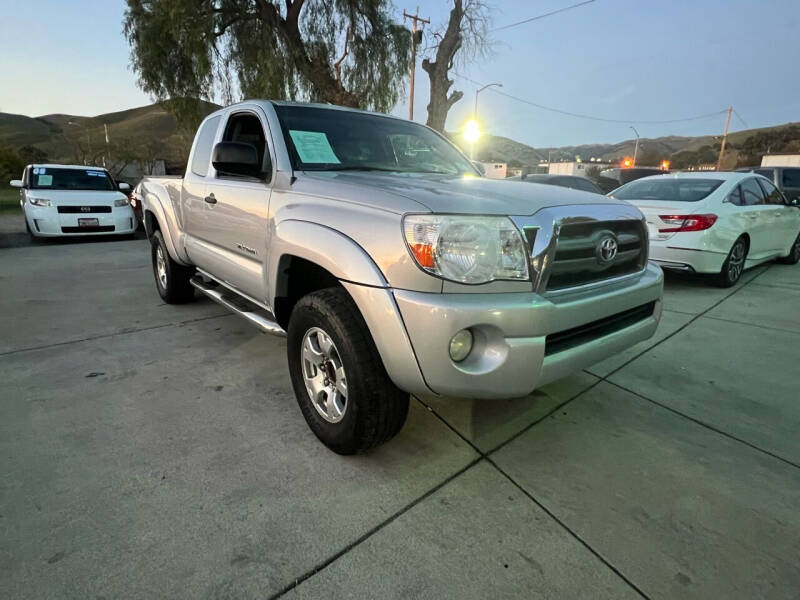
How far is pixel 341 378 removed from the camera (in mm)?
2143

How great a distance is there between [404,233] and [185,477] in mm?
1489

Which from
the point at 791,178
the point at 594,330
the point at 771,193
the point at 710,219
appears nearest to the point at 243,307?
the point at 594,330

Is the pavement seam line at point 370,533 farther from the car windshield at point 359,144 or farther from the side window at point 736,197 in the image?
the side window at point 736,197

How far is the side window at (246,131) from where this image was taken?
3.07 metres

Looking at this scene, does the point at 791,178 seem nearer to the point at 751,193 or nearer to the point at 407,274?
the point at 751,193

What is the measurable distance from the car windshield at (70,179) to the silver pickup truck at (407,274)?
8.67 metres

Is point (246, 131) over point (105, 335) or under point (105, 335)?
over

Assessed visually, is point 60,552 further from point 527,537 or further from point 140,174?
point 140,174

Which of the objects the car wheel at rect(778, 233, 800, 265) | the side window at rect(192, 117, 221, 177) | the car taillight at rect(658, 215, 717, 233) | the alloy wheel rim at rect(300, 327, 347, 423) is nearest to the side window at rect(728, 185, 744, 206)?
the car taillight at rect(658, 215, 717, 233)

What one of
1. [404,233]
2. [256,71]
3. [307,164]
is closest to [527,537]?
[404,233]

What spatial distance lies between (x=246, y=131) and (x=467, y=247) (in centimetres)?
228

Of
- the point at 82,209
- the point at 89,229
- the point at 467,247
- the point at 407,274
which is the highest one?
the point at 467,247

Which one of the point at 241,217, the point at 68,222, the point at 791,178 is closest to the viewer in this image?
the point at 241,217

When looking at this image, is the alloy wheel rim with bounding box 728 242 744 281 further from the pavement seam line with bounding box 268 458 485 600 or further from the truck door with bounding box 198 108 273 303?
the truck door with bounding box 198 108 273 303
